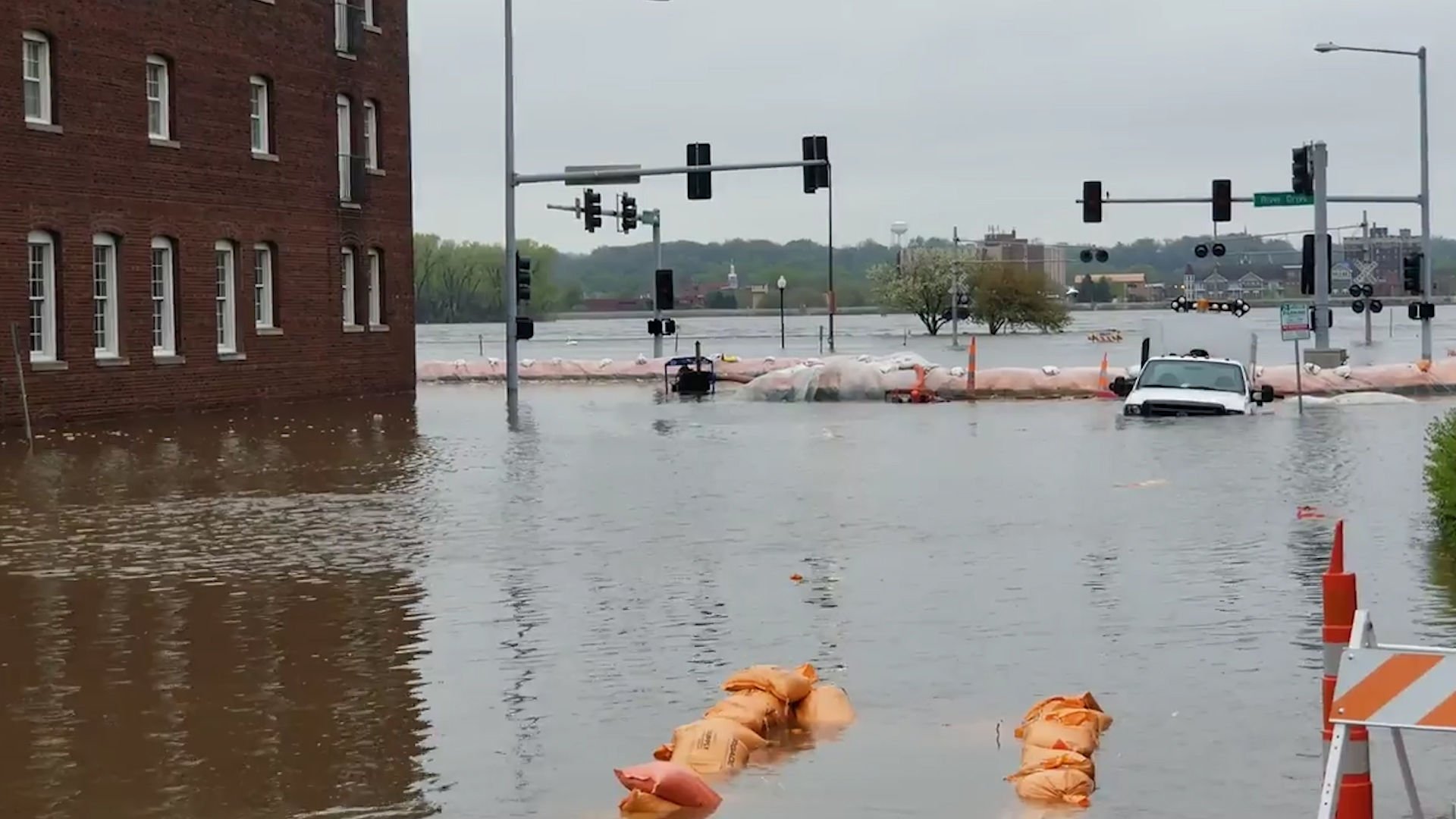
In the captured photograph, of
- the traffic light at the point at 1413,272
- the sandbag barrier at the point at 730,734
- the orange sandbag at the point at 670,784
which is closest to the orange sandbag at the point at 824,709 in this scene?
the sandbag barrier at the point at 730,734

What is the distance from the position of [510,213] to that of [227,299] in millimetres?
7148

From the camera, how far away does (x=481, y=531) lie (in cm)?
1920

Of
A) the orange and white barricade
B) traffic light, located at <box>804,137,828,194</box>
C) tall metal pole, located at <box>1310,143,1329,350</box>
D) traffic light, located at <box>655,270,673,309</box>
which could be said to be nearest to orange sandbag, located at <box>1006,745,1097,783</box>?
the orange and white barricade

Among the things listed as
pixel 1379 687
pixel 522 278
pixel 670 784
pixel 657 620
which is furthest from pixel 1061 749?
pixel 522 278

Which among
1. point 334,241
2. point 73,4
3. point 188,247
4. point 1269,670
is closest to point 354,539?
point 1269,670

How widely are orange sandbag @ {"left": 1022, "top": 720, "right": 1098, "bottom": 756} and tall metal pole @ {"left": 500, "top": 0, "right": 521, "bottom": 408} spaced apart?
36283 millimetres

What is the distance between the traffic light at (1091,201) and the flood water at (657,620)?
96.8ft

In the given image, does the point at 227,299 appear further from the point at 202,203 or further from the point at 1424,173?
the point at 1424,173

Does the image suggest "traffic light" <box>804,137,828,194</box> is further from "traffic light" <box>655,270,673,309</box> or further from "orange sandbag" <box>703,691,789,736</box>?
"orange sandbag" <box>703,691,789,736</box>

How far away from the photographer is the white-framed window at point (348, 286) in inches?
1893

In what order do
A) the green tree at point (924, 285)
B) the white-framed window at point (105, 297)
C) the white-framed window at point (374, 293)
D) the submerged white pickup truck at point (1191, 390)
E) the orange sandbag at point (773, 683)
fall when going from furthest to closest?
1. the green tree at point (924, 285)
2. the white-framed window at point (374, 293)
3. the white-framed window at point (105, 297)
4. the submerged white pickup truck at point (1191, 390)
5. the orange sandbag at point (773, 683)

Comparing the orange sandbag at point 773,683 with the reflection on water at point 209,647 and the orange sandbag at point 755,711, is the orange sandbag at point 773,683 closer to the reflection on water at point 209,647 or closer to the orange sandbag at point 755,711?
the orange sandbag at point 755,711

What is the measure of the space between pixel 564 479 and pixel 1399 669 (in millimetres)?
18626

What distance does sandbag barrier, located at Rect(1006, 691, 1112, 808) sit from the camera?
855 cm
